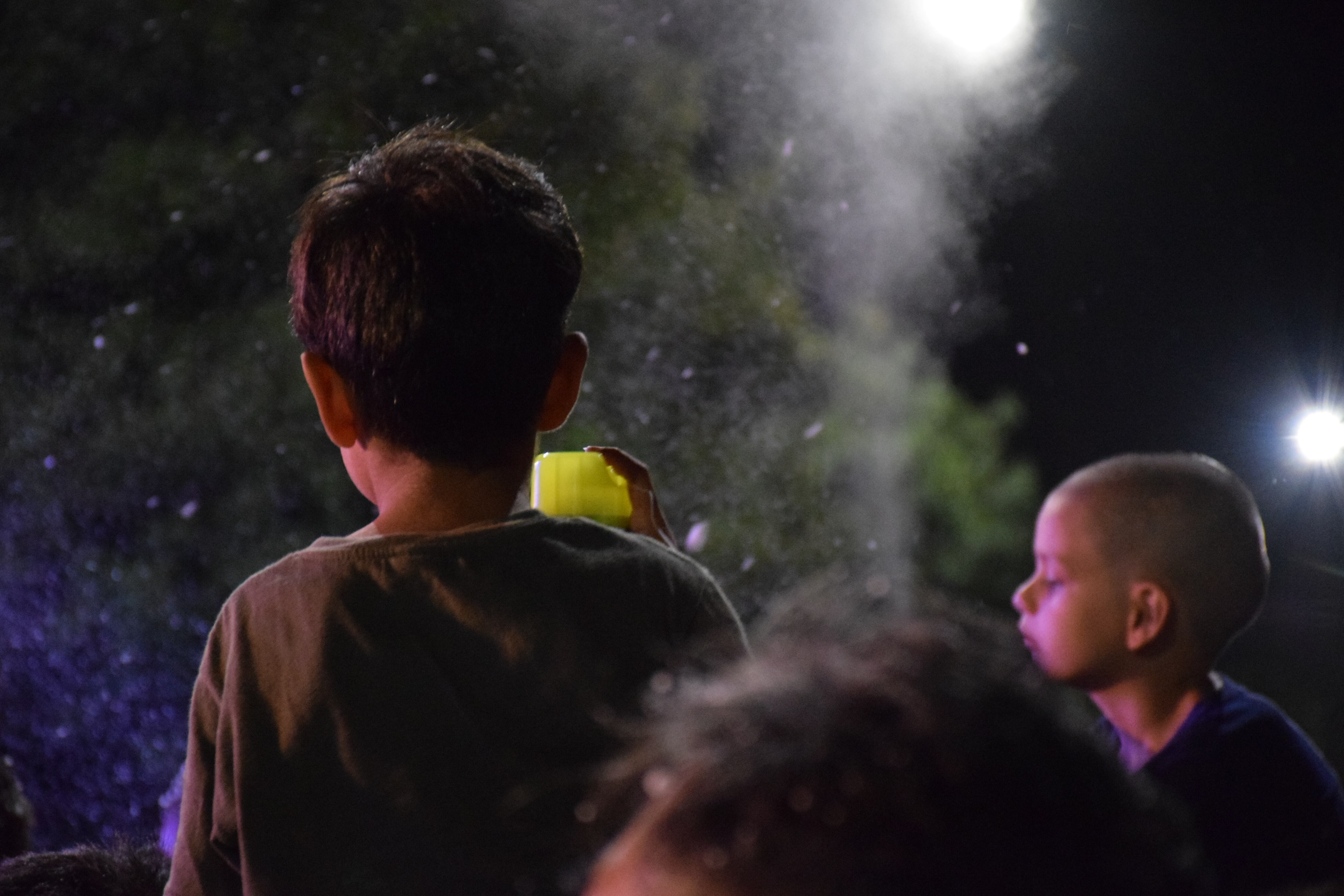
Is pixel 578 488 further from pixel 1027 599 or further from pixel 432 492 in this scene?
pixel 1027 599

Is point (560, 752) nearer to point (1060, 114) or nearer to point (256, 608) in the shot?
point (256, 608)

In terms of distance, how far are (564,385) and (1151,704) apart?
3.77ft

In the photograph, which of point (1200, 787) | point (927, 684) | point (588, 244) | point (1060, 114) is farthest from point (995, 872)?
point (1060, 114)

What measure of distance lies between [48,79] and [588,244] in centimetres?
301

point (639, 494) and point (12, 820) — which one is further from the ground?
point (639, 494)

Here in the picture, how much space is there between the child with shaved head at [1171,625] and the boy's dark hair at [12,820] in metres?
1.88

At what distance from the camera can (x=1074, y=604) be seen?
186cm

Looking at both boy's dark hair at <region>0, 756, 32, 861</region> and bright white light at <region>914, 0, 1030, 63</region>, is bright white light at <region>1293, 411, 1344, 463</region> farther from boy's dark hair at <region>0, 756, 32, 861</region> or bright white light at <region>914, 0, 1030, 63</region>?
boy's dark hair at <region>0, 756, 32, 861</region>

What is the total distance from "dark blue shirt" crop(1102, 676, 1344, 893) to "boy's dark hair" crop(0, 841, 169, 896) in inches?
55.2

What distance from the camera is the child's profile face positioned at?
1817mm

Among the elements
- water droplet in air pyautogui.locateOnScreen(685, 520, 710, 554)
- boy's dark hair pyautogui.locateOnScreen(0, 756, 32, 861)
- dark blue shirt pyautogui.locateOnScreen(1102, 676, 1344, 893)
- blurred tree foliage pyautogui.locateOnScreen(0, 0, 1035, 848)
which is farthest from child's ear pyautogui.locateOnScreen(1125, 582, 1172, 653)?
water droplet in air pyautogui.locateOnScreen(685, 520, 710, 554)

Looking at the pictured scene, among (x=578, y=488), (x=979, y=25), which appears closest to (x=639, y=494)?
(x=578, y=488)

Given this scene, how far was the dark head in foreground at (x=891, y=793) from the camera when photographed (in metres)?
0.44

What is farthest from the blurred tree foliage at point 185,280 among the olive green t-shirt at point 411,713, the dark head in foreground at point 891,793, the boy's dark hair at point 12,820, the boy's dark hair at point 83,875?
the dark head in foreground at point 891,793
